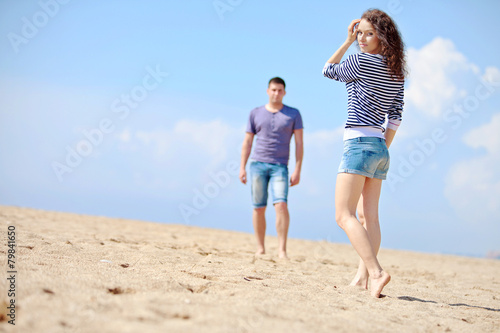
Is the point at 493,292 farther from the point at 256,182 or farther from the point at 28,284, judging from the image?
the point at 28,284

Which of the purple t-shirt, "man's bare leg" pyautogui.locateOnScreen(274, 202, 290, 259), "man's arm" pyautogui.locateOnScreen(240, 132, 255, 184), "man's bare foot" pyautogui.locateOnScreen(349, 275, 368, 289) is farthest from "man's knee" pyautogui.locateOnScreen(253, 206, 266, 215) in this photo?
"man's bare foot" pyautogui.locateOnScreen(349, 275, 368, 289)

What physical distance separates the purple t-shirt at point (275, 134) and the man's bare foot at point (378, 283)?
2594 mm

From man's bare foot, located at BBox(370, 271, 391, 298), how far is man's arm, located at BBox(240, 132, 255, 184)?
9.53ft

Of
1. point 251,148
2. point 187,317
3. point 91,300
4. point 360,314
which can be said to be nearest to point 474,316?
point 360,314

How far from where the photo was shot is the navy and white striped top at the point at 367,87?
294 cm

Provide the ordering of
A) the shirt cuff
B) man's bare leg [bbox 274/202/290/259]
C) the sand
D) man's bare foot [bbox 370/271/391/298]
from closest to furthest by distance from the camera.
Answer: the sand → man's bare foot [bbox 370/271/391/298] → the shirt cuff → man's bare leg [bbox 274/202/290/259]

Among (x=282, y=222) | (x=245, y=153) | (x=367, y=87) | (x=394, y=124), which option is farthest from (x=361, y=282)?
(x=245, y=153)

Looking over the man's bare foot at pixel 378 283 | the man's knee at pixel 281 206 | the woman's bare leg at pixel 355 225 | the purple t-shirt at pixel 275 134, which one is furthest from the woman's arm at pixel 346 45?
the man's knee at pixel 281 206

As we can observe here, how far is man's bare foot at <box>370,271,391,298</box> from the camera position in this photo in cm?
283

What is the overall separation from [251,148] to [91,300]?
3.93m

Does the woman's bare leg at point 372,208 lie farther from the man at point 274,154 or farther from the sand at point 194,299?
the man at point 274,154

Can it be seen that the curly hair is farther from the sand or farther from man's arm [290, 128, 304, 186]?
man's arm [290, 128, 304, 186]

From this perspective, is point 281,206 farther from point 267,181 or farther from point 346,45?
point 346,45

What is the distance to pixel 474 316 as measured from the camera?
2805 mm
